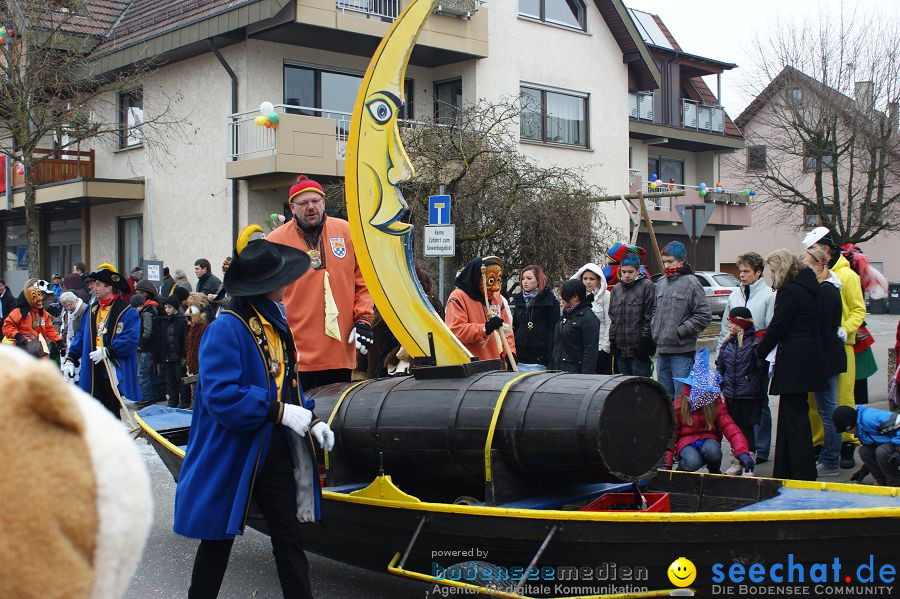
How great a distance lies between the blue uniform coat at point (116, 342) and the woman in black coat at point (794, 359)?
5.88m

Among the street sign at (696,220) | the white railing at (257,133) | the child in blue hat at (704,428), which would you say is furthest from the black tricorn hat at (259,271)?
the white railing at (257,133)

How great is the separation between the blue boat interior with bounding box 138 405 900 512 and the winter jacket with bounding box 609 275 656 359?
12.6 ft

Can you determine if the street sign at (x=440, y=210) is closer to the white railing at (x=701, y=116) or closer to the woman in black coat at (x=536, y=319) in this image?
the woman in black coat at (x=536, y=319)

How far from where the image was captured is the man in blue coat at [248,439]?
4.25m

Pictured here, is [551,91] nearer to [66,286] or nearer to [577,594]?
[66,286]

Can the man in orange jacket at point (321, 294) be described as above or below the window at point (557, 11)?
below

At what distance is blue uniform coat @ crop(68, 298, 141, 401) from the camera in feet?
30.4

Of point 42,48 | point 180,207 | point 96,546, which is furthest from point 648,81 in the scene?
point 96,546

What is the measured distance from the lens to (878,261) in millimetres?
41969

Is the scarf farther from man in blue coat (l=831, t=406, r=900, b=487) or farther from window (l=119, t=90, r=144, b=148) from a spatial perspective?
window (l=119, t=90, r=144, b=148)

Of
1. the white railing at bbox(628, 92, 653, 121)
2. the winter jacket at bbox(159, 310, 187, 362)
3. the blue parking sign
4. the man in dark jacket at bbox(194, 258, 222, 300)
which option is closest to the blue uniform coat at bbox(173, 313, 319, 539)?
the blue parking sign

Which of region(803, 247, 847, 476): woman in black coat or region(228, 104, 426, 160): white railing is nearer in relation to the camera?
region(803, 247, 847, 476): woman in black coat

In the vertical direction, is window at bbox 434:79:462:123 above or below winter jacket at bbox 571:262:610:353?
above

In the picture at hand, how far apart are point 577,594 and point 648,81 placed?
78.3 ft
